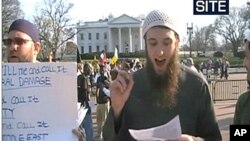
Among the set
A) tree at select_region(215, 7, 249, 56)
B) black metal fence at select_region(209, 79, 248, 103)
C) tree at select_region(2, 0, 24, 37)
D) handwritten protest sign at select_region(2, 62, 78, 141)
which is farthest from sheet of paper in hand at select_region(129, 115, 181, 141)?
tree at select_region(215, 7, 249, 56)

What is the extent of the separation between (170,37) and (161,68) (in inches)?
5.6

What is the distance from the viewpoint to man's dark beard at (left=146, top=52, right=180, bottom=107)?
1980 mm

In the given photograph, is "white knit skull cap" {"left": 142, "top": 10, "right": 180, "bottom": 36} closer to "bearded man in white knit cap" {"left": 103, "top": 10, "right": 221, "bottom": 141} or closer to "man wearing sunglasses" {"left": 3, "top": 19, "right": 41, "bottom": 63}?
"bearded man in white knit cap" {"left": 103, "top": 10, "right": 221, "bottom": 141}

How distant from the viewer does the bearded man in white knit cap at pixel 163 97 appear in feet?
6.44

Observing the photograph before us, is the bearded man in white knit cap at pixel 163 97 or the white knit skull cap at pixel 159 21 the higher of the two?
the white knit skull cap at pixel 159 21

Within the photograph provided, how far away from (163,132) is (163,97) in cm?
20

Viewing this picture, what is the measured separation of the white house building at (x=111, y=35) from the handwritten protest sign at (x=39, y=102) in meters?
68.3

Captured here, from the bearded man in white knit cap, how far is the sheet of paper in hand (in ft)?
0.30

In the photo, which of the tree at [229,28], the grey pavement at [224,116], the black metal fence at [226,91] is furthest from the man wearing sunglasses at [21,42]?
the tree at [229,28]

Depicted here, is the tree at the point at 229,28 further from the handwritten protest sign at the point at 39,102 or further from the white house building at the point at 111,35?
the handwritten protest sign at the point at 39,102

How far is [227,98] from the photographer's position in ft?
47.1

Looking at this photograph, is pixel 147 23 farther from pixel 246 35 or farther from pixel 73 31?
pixel 73 31

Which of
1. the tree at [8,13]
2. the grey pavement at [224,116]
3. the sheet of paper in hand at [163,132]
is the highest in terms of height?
the tree at [8,13]

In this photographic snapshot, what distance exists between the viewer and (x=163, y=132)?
1842mm
